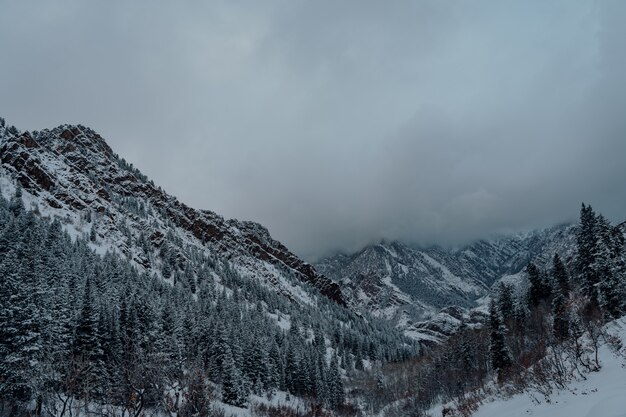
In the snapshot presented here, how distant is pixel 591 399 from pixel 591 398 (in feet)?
0.65

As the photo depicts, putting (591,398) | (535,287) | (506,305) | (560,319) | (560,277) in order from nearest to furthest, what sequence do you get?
(591,398), (560,319), (560,277), (535,287), (506,305)

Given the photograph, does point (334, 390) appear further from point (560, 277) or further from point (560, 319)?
point (560, 319)

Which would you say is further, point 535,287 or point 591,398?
point 535,287

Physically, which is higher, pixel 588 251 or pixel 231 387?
pixel 588 251

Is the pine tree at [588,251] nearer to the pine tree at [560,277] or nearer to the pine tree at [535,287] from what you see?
the pine tree at [560,277]

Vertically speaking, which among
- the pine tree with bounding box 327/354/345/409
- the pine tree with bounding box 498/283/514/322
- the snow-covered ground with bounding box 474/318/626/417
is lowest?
the snow-covered ground with bounding box 474/318/626/417

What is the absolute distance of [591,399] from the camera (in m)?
11.0

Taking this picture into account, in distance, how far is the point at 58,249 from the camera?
98.8 metres

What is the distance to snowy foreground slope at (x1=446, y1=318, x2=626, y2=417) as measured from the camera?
9.38 m

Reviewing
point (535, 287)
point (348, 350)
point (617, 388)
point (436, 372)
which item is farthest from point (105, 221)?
point (617, 388)

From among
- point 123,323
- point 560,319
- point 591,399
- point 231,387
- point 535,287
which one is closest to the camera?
point 591,399

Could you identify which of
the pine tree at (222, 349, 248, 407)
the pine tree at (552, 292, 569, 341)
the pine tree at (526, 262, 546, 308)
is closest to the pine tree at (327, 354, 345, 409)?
the pine tree at (222, 349, 248, 407)

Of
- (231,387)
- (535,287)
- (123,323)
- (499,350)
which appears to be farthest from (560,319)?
(123,323)

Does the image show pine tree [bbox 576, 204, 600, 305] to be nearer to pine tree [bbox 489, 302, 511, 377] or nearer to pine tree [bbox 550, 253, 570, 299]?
pine tree [bbox 550, 253, 570, 299]
